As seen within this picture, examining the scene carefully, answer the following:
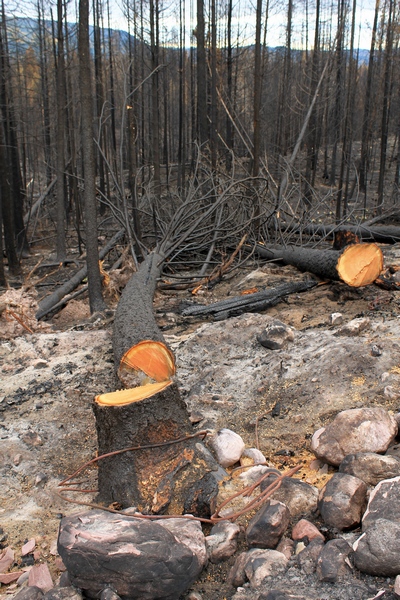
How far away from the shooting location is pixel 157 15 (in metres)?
13.1

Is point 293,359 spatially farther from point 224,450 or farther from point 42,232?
point 42,232

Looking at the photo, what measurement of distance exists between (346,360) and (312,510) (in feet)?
5.07

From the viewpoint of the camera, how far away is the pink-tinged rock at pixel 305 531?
2084 mm

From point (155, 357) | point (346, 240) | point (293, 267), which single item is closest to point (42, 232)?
point (293, 267)

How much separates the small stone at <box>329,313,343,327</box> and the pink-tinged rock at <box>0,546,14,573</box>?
3313mm

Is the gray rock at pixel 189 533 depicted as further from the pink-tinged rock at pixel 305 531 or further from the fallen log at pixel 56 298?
the fallen log at pixel 56 298

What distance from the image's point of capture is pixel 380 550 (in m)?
1.76

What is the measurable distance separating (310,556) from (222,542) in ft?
1.33

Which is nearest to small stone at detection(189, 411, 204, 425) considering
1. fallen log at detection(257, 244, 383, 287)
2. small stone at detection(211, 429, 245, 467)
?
small stone at detection(211, 429, 245, 467)

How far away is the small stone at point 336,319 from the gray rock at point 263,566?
9.34 feet

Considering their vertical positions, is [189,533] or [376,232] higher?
[376,232]

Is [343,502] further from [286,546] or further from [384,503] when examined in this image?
[286,546]

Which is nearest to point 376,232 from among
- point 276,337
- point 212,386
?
point 276,337

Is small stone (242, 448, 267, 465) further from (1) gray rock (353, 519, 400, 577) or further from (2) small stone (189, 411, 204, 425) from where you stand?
(1) gray rock (353, 519, 400, 577)
